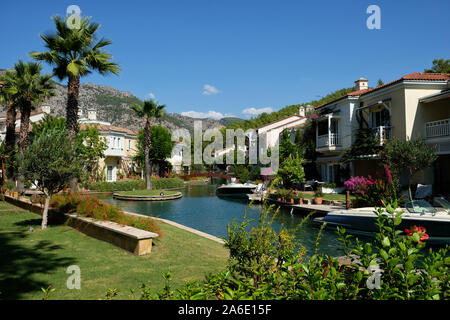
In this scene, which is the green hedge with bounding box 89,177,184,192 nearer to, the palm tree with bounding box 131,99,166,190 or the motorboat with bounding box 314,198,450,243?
the palm tree with bounding box 131,99,166,190

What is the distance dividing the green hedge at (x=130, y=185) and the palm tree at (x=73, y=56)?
1885 cm

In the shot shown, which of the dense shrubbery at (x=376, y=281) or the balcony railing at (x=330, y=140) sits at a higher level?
the balcony railing at (x=330, y=140)

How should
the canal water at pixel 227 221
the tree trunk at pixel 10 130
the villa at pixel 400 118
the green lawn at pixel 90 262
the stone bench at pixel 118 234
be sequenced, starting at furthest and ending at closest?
the tree trunk at pixel 10 130 < the villa at pixel 400 118 < the canal water at pixel 227 221 < the stone bench at pixel 118 234 < the green lawn at pixel 90 262

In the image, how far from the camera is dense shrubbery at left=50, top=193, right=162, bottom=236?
9.76 metres

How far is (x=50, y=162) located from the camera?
1052 centimetres

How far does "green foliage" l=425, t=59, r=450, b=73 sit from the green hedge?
3590 cm

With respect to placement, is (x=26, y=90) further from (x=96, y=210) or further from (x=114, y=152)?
(x=114, y=152)

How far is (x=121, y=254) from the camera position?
798 cm

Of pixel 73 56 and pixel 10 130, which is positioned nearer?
pixel 73 56

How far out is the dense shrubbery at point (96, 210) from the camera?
9762 mm

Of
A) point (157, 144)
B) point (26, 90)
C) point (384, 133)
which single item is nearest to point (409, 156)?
point (384, 133)

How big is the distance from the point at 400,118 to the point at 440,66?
80.6ft

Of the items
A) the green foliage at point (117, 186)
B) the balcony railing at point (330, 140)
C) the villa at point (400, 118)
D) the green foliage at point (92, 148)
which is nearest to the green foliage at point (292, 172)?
the villa at point (400, 118)

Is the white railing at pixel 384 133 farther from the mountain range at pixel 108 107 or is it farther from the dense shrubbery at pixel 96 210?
the mountain range at pixel 108 107
